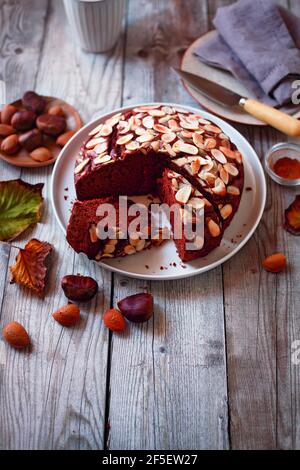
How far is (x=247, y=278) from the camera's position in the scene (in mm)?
1909

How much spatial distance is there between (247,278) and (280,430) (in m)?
0.51

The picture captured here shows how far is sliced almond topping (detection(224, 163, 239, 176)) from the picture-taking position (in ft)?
6.13

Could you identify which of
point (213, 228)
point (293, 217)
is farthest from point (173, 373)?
point (293, 217)

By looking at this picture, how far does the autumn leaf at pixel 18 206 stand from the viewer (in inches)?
79.0

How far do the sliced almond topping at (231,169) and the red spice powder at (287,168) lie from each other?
0.31 m

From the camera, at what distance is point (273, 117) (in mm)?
2066

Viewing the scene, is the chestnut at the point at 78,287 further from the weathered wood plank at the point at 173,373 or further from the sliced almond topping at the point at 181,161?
the sliced almond topping at the point at 181,161

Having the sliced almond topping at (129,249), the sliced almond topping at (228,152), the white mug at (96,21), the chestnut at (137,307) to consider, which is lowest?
the chestnut at (137,307)

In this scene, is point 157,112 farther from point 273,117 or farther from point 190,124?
point 273,117

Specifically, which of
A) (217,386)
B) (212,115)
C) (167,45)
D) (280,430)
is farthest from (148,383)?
(167,45)

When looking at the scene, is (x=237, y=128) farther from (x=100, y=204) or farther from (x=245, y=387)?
(x=245, y=387)

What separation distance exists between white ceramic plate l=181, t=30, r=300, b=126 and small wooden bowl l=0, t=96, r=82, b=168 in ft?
1.58

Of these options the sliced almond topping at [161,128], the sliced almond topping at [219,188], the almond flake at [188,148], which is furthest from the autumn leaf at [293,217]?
the sliced almond topping at [161,128]

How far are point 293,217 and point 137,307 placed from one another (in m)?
0.69
